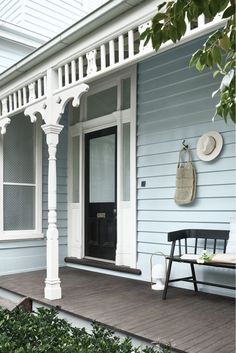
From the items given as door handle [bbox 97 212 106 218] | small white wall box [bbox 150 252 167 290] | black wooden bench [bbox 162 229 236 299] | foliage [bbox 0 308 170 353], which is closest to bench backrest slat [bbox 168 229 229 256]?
black wooden bench [bbox 162 229 236 299]

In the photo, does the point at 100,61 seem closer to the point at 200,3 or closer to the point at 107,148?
the point at 107,148

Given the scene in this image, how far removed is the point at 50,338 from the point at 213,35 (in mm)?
2159

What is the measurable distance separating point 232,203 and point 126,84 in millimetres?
2395

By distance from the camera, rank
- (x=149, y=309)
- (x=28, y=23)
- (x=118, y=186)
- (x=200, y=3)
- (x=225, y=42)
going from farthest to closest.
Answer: (x=28, y=23)
(x=118, y=186)
(x=149, y=309)
(x=225, y=42)
(x=200, y=3)

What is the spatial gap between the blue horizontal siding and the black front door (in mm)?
637

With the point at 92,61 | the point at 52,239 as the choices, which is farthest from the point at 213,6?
the point at 52,239

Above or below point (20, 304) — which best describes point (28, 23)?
above

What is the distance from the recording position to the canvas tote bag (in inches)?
164

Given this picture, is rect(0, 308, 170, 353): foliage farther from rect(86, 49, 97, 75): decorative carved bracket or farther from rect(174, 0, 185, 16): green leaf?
rect(86, 49, 97, 75): decorative carved bracket

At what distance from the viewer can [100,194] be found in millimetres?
5539

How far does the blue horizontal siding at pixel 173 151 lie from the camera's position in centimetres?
396

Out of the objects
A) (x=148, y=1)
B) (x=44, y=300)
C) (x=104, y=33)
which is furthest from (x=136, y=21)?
(x=44, y=300)

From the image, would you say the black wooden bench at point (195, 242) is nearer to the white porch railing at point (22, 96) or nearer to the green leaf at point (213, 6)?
the white porch railing at point (22, 96)

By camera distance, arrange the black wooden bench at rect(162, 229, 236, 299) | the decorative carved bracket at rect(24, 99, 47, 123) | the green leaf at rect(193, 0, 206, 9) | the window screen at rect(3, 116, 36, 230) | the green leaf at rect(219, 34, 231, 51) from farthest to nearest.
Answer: the window screen at rect(3, 116, 36, 230), the decorative carved bracket at rect(24, 99, 47, 123), the black wooden bench at rect(162, 229, 236, 299), the green leaf at rect(219, 34, 231, 51), the green leaf at rect(193, 0, 206, 9)
